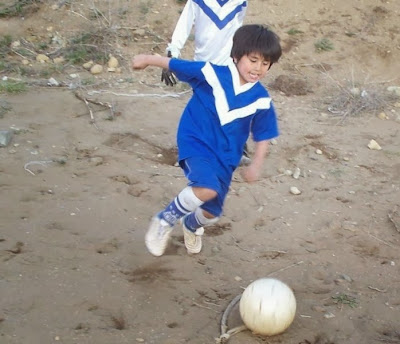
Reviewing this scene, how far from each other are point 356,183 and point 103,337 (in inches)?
110

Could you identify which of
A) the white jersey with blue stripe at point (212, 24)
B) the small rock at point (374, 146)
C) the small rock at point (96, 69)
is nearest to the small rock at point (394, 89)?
the small rock at point (374, 146)

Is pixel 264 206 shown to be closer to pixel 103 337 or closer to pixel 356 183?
pixel 356 183

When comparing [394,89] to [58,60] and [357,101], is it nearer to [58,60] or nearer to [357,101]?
[357,101]

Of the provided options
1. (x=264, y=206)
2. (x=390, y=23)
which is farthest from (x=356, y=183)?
(x=390, y=23)

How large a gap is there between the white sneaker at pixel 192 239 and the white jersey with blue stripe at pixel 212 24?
5.12 ft

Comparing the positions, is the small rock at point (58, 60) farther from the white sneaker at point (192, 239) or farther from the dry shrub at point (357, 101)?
the white sneaker at point (192, 239)

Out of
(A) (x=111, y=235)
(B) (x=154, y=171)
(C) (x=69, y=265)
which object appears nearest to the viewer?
(C) (x=69, y=265)

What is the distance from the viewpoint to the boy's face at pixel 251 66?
2.95 metres

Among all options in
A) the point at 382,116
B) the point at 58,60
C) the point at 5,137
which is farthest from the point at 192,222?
the point at 58,60

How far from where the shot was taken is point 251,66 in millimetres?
2957

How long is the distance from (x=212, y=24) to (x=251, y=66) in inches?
63.2

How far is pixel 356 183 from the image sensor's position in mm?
4770

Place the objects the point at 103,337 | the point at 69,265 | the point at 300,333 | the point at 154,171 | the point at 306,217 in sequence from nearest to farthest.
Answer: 1. the point at 103,337
2. the point at 300,333
3. the point at 69,265
4. the point at 306,217
5. the point at 154,171

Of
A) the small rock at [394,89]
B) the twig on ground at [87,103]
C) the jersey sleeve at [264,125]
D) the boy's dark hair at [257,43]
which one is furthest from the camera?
the small rock at [394,89]
